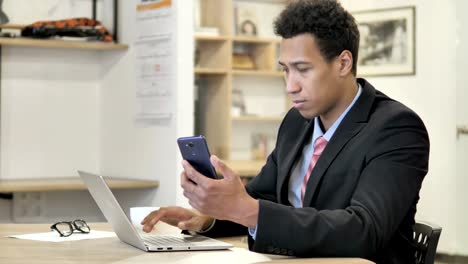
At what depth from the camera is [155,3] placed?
15.5 feet

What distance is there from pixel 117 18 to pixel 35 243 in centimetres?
306

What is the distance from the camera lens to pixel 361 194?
1914 mm

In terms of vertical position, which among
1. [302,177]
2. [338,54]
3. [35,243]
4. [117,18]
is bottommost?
[35,243]

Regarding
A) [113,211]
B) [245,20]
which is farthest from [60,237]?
[245,20]

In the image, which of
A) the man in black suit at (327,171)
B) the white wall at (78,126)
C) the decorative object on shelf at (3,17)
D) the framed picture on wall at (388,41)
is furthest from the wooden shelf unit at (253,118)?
the man in black suit at (327,171)

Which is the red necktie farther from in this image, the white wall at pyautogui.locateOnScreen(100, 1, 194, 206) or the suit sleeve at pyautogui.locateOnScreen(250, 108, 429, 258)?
the white wall at pyautogui.locateOnScreen(100, 1, 194, 206)

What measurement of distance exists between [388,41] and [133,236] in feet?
12.1

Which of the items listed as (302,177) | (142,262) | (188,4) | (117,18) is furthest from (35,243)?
(117,18)

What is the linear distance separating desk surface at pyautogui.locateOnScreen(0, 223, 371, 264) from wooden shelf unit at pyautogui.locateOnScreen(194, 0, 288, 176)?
5136 mm

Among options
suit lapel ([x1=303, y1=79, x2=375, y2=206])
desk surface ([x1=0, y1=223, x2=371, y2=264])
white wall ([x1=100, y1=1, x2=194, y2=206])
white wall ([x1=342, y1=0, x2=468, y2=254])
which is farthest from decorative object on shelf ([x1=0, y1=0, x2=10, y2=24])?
suit lapel ([x1=303, y1=79, x2=375, y2=206])

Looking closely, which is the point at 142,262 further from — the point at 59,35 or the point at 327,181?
→ the point at 59,35

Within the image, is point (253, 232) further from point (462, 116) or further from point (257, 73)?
point (257, 73)

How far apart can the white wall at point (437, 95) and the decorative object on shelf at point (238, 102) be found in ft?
8.56

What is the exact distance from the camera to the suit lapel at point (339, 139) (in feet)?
6.77
